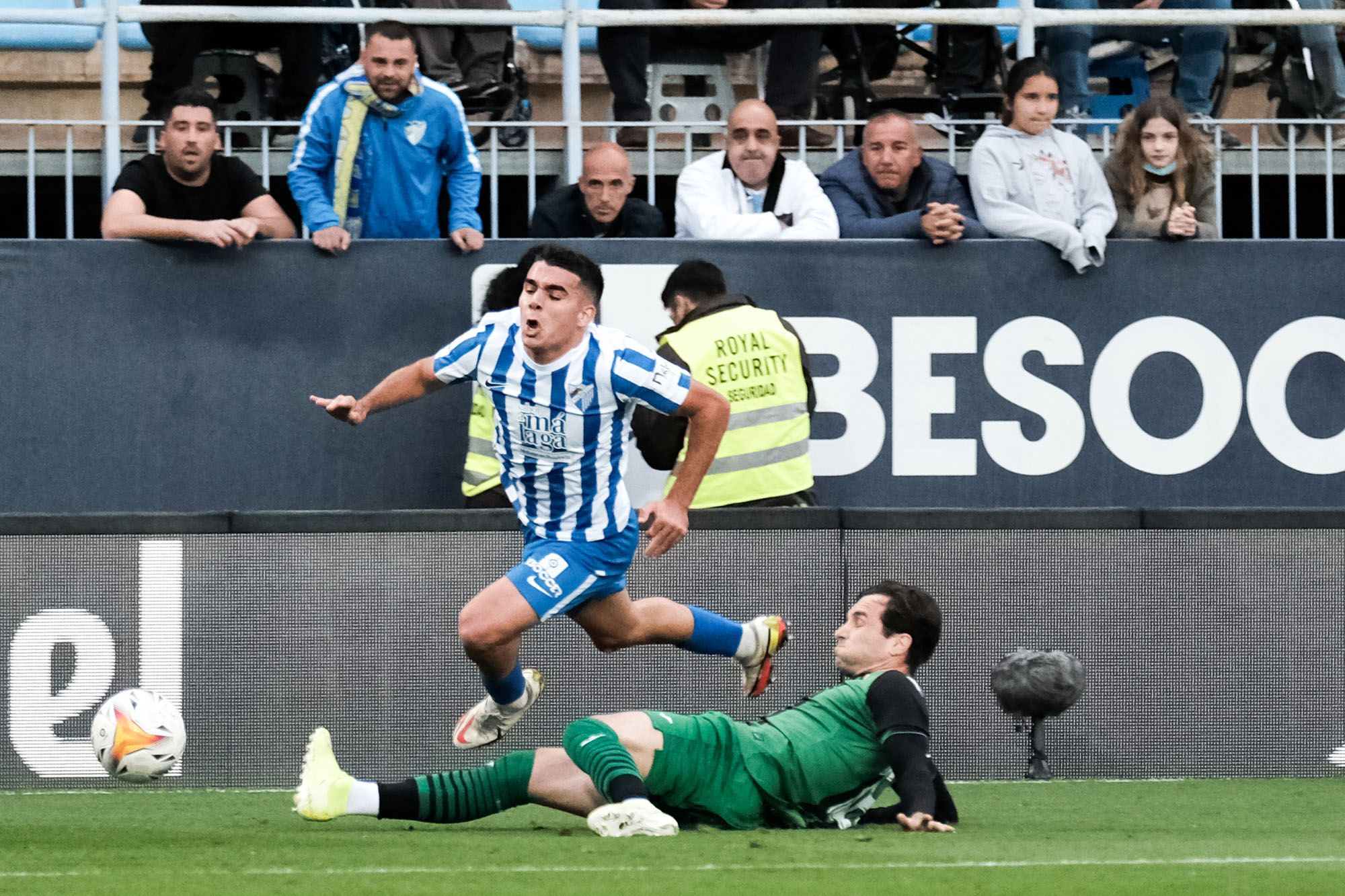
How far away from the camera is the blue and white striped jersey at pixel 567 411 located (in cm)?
684

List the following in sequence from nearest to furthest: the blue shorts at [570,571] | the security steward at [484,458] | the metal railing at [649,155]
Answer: the blue shorts at [570,571] < the security steward at [484,458] < the metal railing at [649,155]

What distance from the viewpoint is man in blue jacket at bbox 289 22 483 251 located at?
9.10 metres

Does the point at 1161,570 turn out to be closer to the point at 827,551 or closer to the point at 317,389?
the point at 827,551

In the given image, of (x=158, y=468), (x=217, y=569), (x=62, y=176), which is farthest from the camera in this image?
(x=62, y=176)

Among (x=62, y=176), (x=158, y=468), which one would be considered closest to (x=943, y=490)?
(x=158, y=468)

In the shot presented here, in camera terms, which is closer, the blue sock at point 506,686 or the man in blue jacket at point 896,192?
the blue sock at point 506,686

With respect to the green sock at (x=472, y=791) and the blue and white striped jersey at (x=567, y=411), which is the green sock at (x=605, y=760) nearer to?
the green sock at (x=472, y=791)

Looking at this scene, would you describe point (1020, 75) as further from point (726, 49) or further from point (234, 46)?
point (234, 46)

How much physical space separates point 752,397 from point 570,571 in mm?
1756

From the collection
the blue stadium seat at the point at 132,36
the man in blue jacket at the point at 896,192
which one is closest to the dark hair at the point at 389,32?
the man in blue jacket at the point at 896,192

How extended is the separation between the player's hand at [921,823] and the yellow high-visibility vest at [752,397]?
259cm

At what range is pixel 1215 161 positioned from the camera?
970 cm

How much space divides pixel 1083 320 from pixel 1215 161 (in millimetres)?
1019

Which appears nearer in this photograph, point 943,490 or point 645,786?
point 645,786
